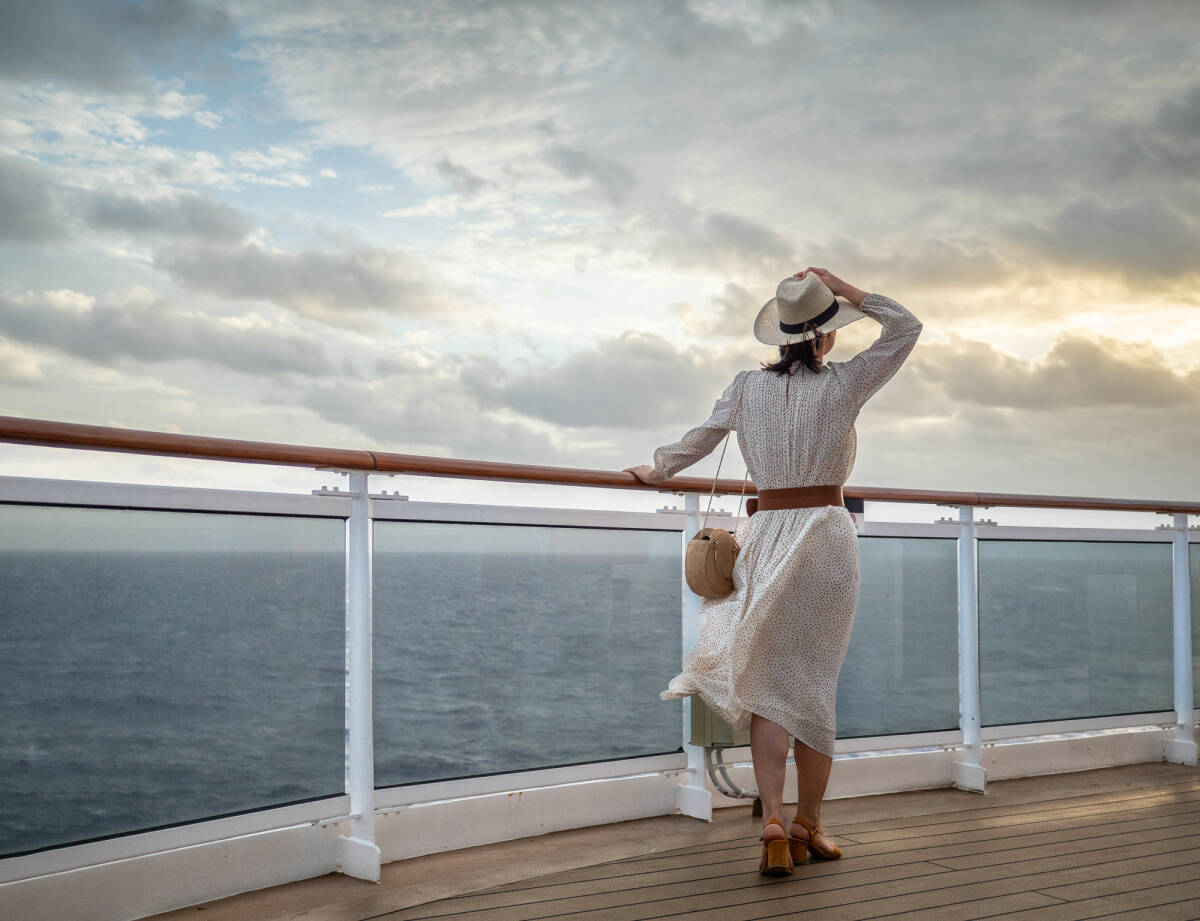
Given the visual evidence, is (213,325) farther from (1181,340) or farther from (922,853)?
(922,853)

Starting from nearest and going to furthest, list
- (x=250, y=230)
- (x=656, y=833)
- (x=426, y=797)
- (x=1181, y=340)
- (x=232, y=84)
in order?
(x=426, y=797) → (x=656, y=833) → (x=1181, y=340) → (x=232, y=84) → (x=250, y=230)

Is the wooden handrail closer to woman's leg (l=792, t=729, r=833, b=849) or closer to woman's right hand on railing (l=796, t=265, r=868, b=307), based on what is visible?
woman's right hand on railing (l=796, t=265, r=868, b=307)

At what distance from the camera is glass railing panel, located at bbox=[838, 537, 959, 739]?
12.4 ft

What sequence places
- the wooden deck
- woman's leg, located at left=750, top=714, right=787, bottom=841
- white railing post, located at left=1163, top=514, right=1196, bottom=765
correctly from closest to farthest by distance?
the wooden deck
woman's leg, located at left=750, top=714, right=787, bottom=841
white railing post, located at left=1163, top=514, right=1196, bottom=765

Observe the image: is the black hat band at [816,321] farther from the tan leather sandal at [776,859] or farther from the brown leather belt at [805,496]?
the tan leather sandal at [776,859]

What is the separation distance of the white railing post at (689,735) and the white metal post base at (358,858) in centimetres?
107

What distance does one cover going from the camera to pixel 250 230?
31031 millimetres

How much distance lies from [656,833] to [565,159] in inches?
900

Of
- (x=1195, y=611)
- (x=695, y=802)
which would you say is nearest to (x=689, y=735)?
(x=695, y=802)

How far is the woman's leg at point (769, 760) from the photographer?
2.79m

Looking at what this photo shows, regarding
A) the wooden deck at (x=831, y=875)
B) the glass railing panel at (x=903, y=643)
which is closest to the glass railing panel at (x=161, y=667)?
the wooden deck at (x=831, y=875)

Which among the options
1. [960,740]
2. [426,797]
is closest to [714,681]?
[426,797]

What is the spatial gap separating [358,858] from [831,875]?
1157mm

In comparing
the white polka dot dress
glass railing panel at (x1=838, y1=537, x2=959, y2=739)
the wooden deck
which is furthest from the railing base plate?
the white polka dot dress
